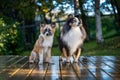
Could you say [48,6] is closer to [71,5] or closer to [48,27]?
[71,5]

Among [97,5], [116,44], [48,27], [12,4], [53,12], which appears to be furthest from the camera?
[53,12]

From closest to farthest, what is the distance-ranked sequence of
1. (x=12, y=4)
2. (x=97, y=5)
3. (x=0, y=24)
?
(x=0, y=24) → (x=97, y=5) → (x=12, y=4)

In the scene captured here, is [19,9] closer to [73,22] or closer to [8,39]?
[8,39]

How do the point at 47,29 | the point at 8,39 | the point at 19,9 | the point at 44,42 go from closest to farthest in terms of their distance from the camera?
the point at 47,29 < the point at 44,42 < the point at 8,39 < the point at 19,9

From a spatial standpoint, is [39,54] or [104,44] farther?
[104,44]

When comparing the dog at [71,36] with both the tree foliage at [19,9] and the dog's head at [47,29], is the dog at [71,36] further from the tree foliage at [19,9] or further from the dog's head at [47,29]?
the tree foliage at [19,9]

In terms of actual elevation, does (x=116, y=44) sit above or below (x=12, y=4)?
below

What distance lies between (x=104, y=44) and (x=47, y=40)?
901 cm

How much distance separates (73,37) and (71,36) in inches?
1.7

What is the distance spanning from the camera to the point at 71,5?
1988 centimetres

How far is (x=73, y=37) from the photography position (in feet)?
25.1

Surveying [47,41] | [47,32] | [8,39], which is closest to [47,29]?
[47,32]

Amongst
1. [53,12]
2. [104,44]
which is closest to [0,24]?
[104,44]

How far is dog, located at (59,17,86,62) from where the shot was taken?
7610 millimetres
